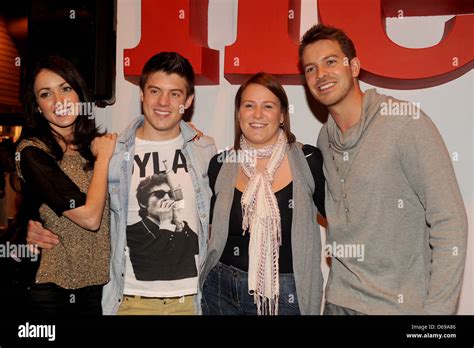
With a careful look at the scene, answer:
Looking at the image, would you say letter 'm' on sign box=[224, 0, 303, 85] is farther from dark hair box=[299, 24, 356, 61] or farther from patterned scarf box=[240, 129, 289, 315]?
patterned scarf box=[240, 129, 289, 315]

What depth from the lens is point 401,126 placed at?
6.46ft

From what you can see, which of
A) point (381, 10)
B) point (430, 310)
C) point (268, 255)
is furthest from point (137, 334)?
point (381, 10)

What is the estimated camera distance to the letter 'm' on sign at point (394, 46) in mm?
2705

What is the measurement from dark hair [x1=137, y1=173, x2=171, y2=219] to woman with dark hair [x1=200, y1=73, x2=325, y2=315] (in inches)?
11.3

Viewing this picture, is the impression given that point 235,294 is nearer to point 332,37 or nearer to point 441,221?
point 441,221

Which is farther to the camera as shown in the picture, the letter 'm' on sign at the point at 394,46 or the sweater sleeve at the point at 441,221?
the letter 'm' on sign at the point at 394,46

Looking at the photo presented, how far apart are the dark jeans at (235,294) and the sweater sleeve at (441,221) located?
0.59 m

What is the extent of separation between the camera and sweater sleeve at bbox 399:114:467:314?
187 centimetres

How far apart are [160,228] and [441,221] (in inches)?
47.4
